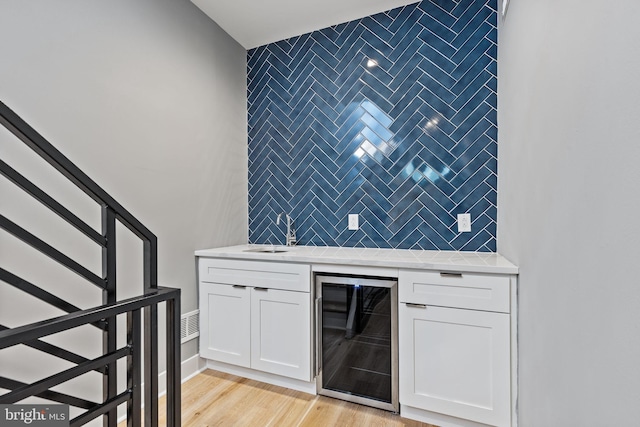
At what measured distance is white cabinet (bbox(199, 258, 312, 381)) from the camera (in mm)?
2127

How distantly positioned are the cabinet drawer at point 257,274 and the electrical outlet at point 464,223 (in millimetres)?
1166

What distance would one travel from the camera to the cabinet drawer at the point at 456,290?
5.37 ft

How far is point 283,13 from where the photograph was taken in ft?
8.39

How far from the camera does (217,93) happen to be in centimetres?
274

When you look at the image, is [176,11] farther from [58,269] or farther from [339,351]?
[339,351]

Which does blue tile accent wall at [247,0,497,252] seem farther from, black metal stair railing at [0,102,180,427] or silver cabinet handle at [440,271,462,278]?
black metal stair railing at [0,102,180,427]

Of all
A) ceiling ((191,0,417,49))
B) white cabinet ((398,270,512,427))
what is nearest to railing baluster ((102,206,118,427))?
white cabinet ((398,270,512,427))

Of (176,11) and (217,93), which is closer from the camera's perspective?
(176,11)

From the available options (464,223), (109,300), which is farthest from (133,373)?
(464,223)

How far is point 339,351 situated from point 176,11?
2.72 m

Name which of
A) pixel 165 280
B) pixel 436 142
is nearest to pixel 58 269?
pixel 165 280

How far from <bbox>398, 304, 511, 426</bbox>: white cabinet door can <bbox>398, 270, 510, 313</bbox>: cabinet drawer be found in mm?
41

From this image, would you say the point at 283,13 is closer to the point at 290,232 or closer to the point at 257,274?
the point at 290,232

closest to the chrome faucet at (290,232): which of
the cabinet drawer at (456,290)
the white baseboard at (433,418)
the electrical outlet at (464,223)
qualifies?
the cabinet drawer at (456,290)
